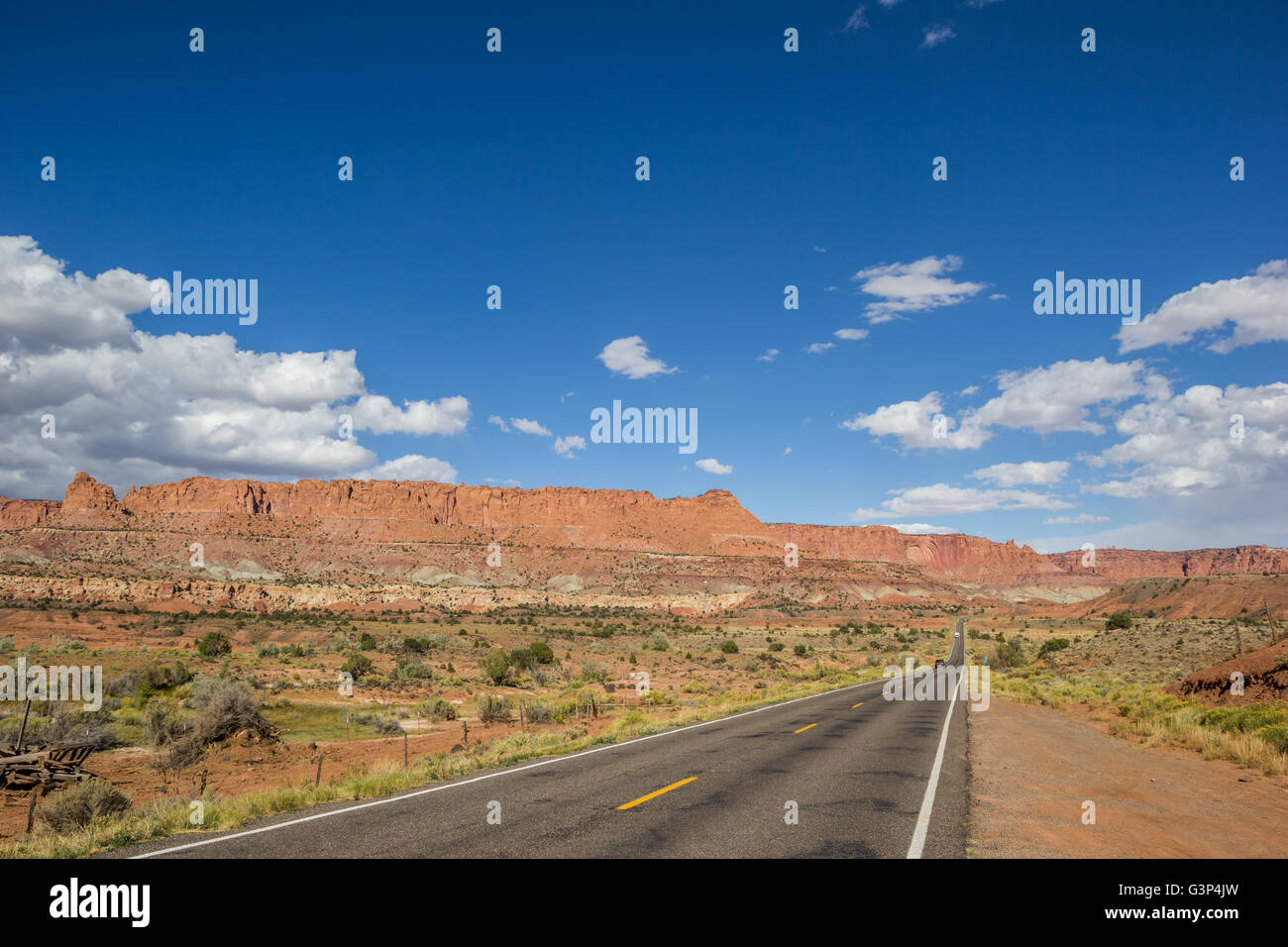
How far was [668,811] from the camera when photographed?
8812mm

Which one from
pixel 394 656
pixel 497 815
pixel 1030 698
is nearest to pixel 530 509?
pixel 394 656

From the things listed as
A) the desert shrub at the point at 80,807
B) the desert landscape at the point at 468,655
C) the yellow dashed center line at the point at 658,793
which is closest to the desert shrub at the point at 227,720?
the desert landscape at the point at 468,655

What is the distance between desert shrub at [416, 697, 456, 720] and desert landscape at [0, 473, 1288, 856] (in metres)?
0.18

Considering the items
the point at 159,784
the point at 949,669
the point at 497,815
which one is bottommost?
the point at 949,669

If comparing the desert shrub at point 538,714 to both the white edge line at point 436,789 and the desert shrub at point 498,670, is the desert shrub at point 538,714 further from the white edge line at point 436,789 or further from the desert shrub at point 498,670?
the desert shrub at point 498,670

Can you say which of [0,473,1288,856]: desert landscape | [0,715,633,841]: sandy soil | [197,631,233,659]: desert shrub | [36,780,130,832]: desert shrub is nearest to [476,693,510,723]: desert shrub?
[0,473,1288,856]: desert landscape

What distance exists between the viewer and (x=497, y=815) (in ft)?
28.3

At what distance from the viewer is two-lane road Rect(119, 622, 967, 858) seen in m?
7.24

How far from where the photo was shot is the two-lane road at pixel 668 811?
724 centimetres

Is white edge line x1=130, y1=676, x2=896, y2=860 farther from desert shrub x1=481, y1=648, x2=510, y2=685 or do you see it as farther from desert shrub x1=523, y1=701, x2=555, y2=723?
desert shrub x1=481, y1=648, x2=510, y2=685

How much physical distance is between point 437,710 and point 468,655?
803 inches

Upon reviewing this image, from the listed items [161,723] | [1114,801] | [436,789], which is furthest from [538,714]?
[1114,801]
